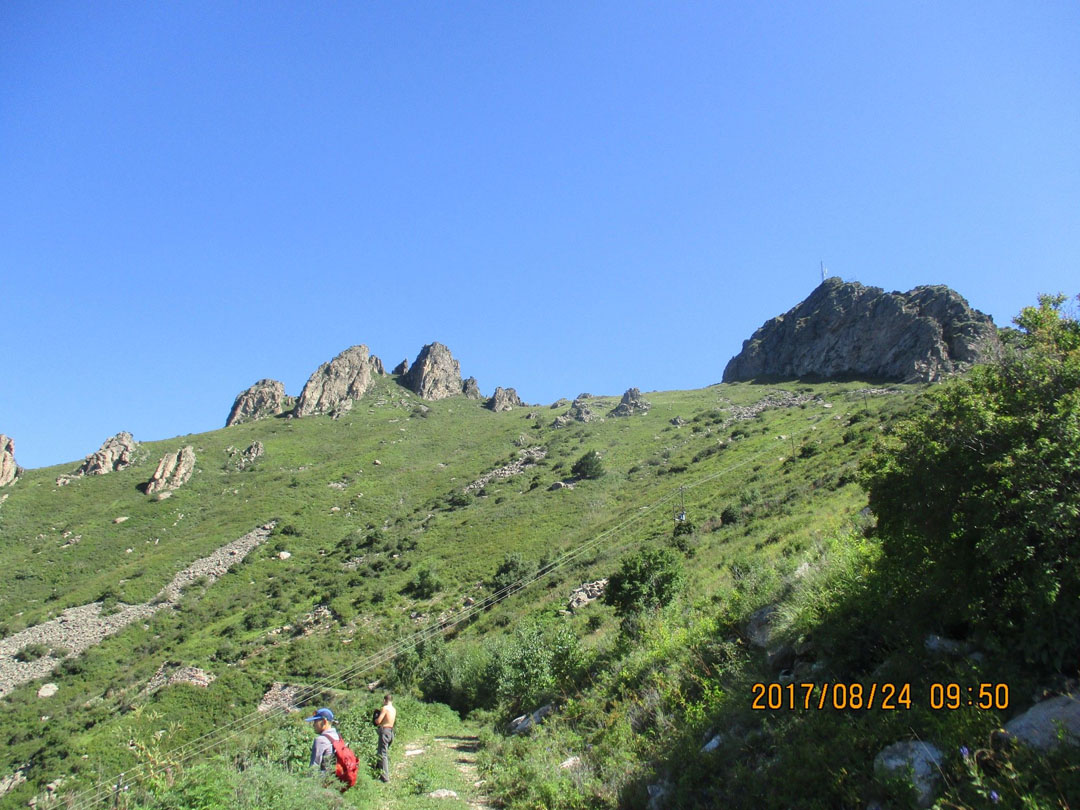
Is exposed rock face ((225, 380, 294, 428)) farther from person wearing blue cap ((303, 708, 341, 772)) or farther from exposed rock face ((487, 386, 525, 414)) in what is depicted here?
person wearing blue cap ((303, 708, 341, 772))

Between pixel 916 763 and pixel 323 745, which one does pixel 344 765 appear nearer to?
pixel 323 745

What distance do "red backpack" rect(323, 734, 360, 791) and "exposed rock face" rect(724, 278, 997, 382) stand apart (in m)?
101

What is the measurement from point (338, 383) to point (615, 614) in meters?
118

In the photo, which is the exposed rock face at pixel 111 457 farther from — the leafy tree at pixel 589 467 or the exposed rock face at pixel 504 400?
the leafy tree at pixel 589 467

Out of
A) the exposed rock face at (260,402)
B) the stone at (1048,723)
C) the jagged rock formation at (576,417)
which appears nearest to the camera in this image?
the stone at (1048,723)

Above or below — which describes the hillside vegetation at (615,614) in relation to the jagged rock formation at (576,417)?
below

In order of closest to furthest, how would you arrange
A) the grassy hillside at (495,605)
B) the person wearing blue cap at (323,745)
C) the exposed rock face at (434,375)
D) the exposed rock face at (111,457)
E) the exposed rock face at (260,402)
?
the grassy hillside at (495,605) < the person wearing blue cap at (323,745) < the exposed rock face at (111,457) < the exposed rock face at (260,402) < the exposed rock face at (434,375)

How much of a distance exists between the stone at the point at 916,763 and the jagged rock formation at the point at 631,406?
96.5 metres

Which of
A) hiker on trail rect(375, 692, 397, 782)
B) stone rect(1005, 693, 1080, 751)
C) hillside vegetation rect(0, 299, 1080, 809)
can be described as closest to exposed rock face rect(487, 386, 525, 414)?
hillside vegetation rect(0, 299, 1080, 809)

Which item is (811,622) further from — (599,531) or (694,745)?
(599,531)

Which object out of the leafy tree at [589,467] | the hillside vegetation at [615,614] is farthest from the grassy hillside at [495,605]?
the leafy tree at [589,467]

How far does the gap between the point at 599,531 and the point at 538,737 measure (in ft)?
114

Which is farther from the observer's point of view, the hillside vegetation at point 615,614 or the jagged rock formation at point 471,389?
the jagged rock formation at point 471,389

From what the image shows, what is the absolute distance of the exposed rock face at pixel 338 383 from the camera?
120 metres
